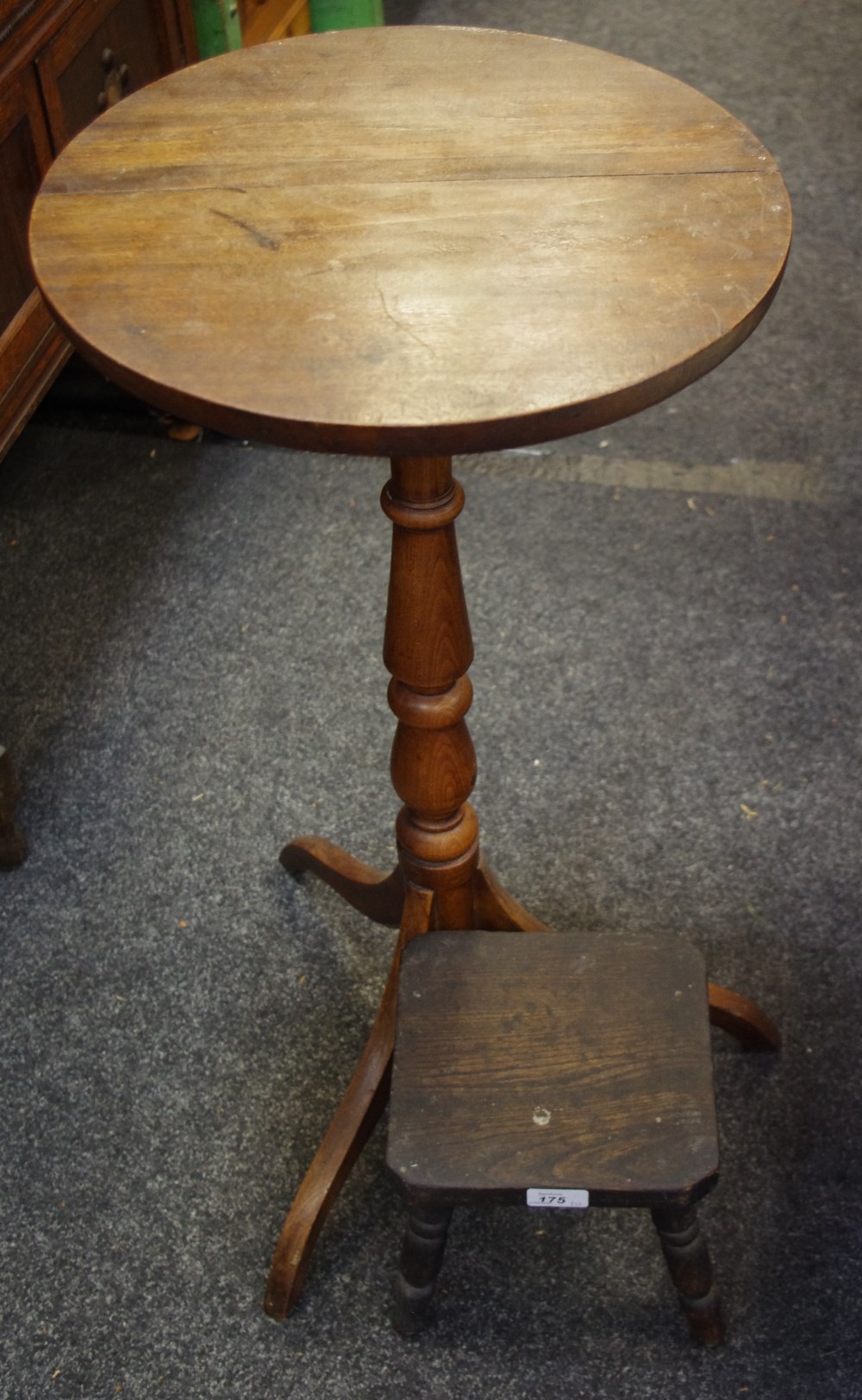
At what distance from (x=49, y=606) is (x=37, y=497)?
0.89 ft

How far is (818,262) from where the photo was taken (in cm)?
267

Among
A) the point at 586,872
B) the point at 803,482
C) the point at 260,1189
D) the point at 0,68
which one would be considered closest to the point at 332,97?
the point at 0,68

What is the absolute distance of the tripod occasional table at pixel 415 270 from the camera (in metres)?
0.93

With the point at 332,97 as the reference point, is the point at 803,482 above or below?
below

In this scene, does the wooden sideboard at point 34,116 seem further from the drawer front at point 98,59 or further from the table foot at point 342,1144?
the table foot at point 342,1144

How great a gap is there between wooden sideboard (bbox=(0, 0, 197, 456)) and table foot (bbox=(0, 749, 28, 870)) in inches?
17.5

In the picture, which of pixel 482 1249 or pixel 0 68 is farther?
pixel 0 68

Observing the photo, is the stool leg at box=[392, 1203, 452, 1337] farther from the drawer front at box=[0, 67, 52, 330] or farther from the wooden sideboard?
the drawer front at box=[0, 67, 52, 330]

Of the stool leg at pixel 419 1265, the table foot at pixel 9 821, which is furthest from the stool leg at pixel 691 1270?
the table foot at pixel 9 821

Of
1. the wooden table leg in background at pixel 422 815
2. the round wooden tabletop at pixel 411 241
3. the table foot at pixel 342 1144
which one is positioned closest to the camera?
the round wooden tabletop at pixel 411 241

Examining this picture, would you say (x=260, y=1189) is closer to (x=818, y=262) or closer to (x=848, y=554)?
(x=848, y=554)

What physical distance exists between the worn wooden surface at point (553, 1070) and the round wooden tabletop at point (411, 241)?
0.57 metres

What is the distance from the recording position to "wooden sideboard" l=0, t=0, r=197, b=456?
67.6 inches

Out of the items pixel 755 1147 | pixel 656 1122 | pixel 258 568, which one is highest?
pixel 656 1122
